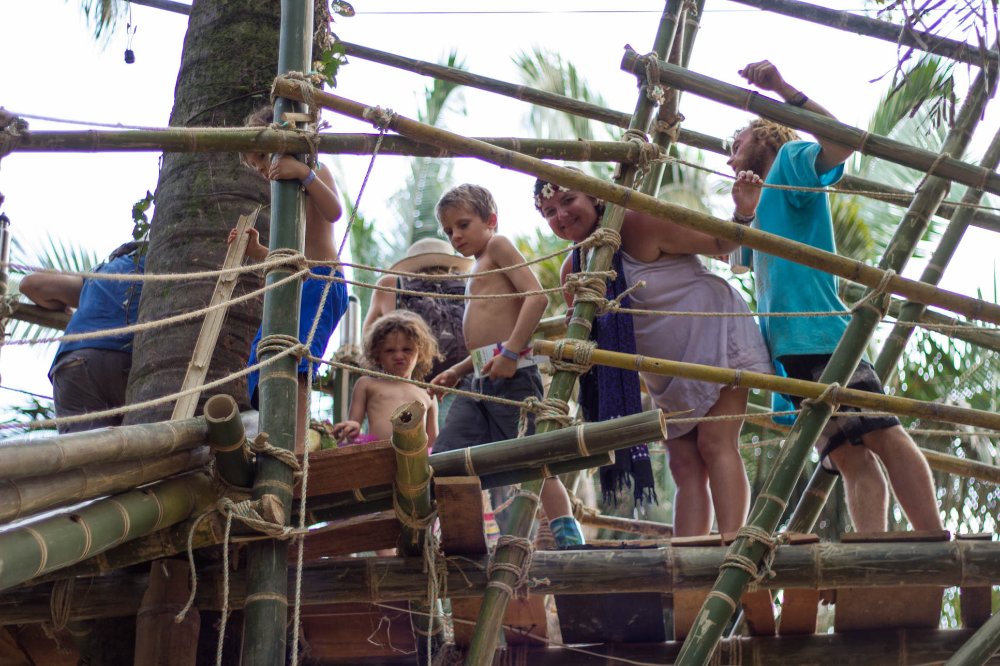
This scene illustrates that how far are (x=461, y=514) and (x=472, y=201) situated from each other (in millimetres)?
1707

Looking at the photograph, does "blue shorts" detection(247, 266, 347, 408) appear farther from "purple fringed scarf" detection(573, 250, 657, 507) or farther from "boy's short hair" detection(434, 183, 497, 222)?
"purple fringed scarf" detection(573, 250, 657, 507)

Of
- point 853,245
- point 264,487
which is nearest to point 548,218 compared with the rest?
point 264,487

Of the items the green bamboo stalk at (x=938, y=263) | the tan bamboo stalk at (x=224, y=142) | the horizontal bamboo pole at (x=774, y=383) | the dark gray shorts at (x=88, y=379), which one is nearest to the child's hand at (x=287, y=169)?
the tan bamboo stalk at (x=224, y=142)

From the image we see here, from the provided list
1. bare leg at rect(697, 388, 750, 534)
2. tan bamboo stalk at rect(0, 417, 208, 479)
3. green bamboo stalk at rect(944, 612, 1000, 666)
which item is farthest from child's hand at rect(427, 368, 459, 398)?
green bamboo stalk at rect(944, 612, 1000, 666)

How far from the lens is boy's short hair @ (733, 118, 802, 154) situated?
4953 mm

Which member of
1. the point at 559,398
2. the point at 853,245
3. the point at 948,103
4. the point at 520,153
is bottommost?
the point at 559,398

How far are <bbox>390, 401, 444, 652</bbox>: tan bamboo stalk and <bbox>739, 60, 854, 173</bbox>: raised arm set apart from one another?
6.18ft

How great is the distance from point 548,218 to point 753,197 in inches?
29.0

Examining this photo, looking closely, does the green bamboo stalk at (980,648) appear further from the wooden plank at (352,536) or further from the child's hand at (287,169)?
the child's hand at (287,169)

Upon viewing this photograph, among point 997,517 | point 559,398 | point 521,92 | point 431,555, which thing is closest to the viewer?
point 431,555

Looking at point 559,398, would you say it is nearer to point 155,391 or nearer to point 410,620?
point 410,620

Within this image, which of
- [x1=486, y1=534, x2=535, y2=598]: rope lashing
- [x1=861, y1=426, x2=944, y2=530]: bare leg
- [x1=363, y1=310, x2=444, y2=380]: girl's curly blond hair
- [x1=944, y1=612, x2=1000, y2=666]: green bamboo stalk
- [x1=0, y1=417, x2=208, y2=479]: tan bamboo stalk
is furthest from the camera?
[x1=363, y1=310, x2=444, y2=380]: girl's curly blond hair

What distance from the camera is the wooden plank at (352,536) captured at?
3799 mm

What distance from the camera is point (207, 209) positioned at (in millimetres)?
4727
